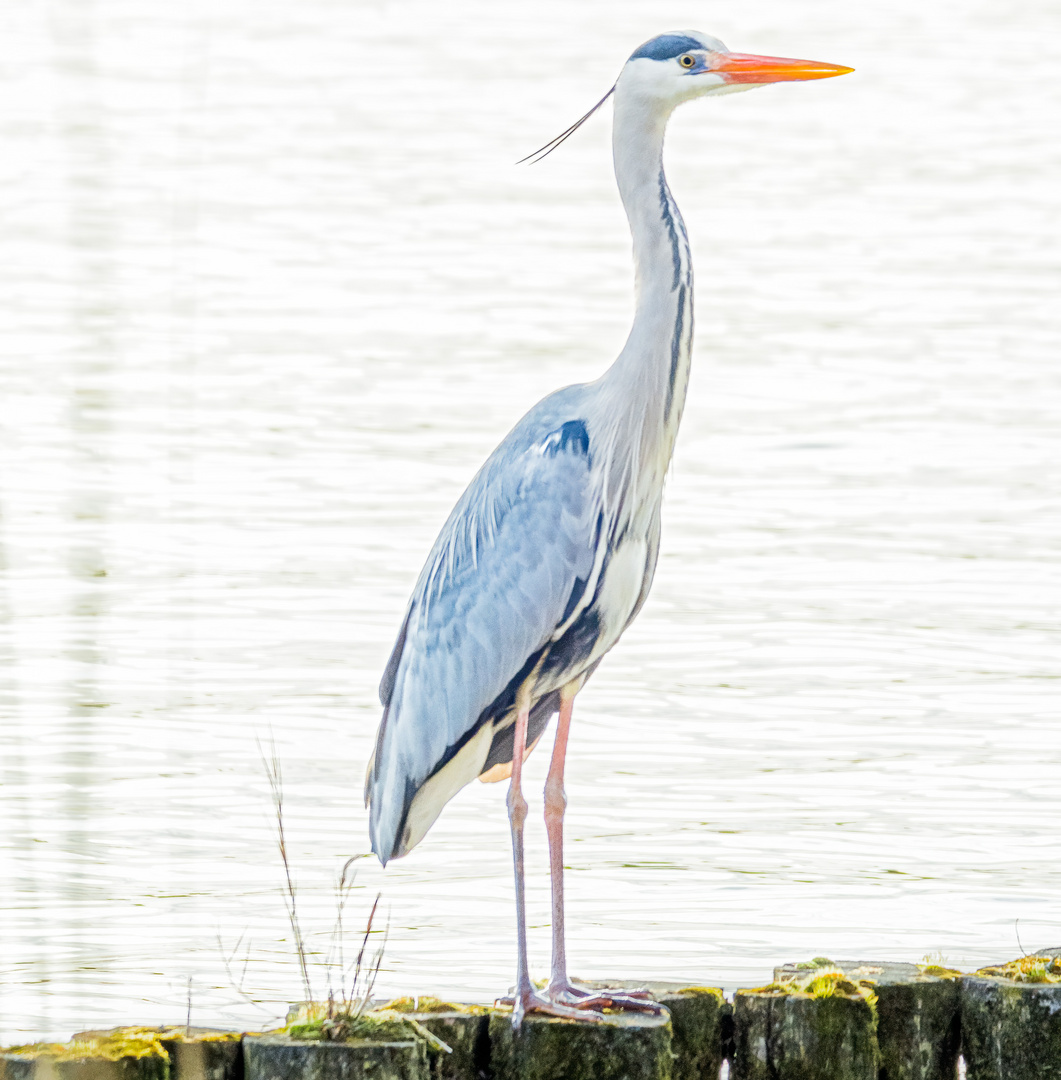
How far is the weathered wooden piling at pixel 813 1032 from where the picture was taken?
4.57m

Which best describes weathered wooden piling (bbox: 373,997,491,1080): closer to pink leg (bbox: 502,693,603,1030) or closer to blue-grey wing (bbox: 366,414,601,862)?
pink leg (bbox: 502,693,603,1030)

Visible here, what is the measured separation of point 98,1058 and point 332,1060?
0.49 meters

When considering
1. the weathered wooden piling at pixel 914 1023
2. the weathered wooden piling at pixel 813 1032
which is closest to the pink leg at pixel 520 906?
the weathered wooden piling at pixel 813 1032

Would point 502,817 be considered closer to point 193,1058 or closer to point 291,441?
point 193,1058

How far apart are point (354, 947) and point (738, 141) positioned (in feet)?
85.1

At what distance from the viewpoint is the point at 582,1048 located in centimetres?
444

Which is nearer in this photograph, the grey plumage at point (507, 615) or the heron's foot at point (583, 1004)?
the heron's foot at point (583, 1004)

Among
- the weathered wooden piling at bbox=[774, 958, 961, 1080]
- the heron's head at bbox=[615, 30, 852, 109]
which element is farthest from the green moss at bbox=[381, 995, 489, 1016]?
the heron's head at bbox=[615, 30, 852, 109]

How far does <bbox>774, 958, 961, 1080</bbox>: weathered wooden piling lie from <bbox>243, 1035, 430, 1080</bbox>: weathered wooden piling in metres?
1.08

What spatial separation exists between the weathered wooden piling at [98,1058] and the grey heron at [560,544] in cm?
130

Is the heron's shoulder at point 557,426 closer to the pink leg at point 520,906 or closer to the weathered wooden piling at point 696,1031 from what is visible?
the pink leg at point 520,906

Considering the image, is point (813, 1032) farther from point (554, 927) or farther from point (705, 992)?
point (554, 927)

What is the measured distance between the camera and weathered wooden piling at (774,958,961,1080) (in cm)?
476

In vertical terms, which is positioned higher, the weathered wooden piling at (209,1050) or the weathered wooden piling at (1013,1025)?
the weathered wooden piling at (209,1050)
